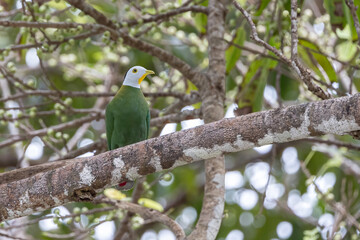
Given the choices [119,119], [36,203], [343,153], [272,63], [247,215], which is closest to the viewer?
[36,203]

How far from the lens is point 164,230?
20.4ft

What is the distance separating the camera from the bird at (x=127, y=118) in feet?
12.1

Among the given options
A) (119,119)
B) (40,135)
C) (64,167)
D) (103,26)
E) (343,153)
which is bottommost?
(343,153)

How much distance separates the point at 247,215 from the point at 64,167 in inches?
143

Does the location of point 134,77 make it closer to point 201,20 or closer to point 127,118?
point 127,118

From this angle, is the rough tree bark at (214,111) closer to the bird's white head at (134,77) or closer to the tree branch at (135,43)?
the tree branch at (135,43)

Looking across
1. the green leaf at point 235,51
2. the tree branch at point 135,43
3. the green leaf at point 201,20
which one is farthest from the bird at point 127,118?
the green leaf at point 201,20

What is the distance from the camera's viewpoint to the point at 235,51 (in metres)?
4.26

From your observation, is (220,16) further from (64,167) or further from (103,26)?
(64,167)

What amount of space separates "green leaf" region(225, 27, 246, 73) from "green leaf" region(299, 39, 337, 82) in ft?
1.54

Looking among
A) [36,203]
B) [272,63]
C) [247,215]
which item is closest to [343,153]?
[272,63]

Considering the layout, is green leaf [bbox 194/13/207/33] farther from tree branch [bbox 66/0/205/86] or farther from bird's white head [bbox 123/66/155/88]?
bird's white head [bbox 123/66/155/88]

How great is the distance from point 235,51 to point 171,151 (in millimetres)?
1981

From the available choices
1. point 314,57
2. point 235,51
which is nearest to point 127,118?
point 235,51
